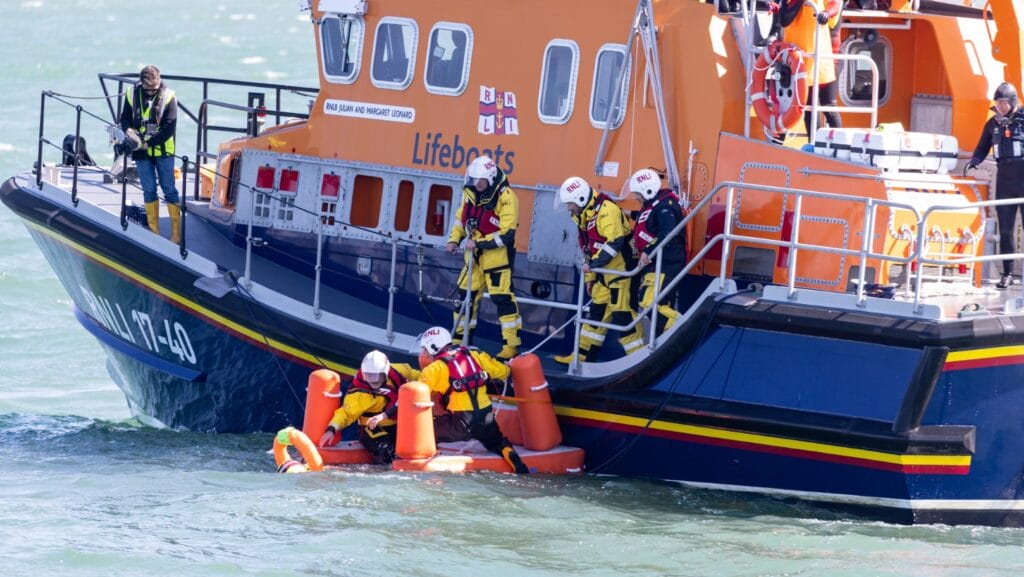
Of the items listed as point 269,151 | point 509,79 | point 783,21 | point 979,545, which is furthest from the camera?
point 269,151

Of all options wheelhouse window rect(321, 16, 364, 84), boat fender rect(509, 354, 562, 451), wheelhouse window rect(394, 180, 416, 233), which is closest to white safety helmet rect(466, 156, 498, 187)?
wheelhouse window rect(394, 180, 416, 233)

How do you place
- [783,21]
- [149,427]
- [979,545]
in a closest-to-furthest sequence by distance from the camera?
[979,545], [783,21], [149,427]

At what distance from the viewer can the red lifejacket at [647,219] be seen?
9.21 meters

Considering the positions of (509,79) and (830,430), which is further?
(509,79)

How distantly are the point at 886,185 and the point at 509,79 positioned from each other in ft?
8.90

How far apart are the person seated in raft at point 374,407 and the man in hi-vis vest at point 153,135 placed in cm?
205

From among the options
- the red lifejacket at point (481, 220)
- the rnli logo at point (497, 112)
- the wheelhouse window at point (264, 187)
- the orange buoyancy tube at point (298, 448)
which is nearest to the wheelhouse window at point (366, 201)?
the wheelhouse window at point (264, 187)

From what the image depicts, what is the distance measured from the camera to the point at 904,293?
8734 mm

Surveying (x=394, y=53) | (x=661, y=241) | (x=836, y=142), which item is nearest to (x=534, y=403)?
(x=661, y=241)

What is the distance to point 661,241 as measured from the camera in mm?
9070

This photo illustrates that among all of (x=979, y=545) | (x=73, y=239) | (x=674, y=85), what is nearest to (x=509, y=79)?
(x=674, y=85)

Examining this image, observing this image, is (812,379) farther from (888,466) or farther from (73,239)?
(73,239)

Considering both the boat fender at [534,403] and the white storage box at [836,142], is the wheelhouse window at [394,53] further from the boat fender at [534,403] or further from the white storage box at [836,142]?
the white storage box at [836,142]

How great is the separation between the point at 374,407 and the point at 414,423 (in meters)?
0.44
